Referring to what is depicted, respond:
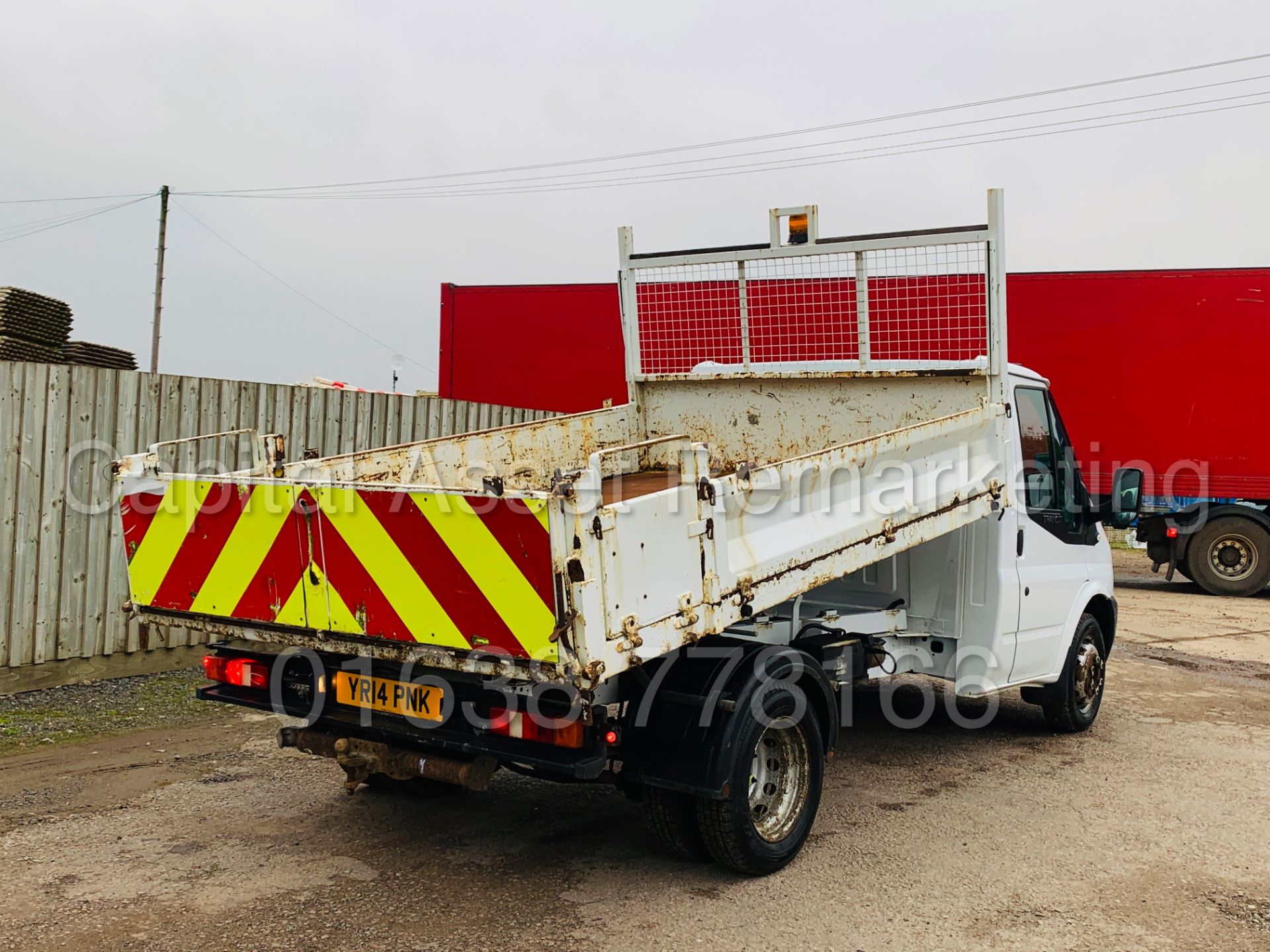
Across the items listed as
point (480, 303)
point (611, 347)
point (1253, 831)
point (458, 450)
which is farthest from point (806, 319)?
point (480, 303)

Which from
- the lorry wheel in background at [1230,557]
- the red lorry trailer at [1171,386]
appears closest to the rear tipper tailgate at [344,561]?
the red lorry trailer at [1171,386]

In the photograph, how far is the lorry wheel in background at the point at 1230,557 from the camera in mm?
14008

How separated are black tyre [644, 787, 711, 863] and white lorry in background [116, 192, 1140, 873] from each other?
1 cm

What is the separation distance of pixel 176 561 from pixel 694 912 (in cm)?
238

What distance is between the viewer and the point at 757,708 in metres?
4.21

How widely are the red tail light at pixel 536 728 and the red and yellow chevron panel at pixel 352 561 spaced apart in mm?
315

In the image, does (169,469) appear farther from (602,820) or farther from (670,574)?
(670,574)

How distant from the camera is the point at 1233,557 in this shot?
1419 cm

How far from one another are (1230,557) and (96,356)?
43.1 feet

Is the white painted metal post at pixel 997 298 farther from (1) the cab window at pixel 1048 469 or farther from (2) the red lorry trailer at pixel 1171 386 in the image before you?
(2) the red lorry trailer at pixel 1171 386

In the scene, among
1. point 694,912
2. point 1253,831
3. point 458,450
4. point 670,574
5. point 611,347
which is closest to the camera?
point 670,574

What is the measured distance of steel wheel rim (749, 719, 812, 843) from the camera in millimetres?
4457

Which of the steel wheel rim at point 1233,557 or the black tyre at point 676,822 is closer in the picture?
the black tyre at point 676,822

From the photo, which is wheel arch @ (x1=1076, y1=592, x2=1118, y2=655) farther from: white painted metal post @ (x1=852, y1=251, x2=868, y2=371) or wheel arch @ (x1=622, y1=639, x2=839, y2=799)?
wheel arch @ (x1=622, y1=639, x2=839, y2=799)
